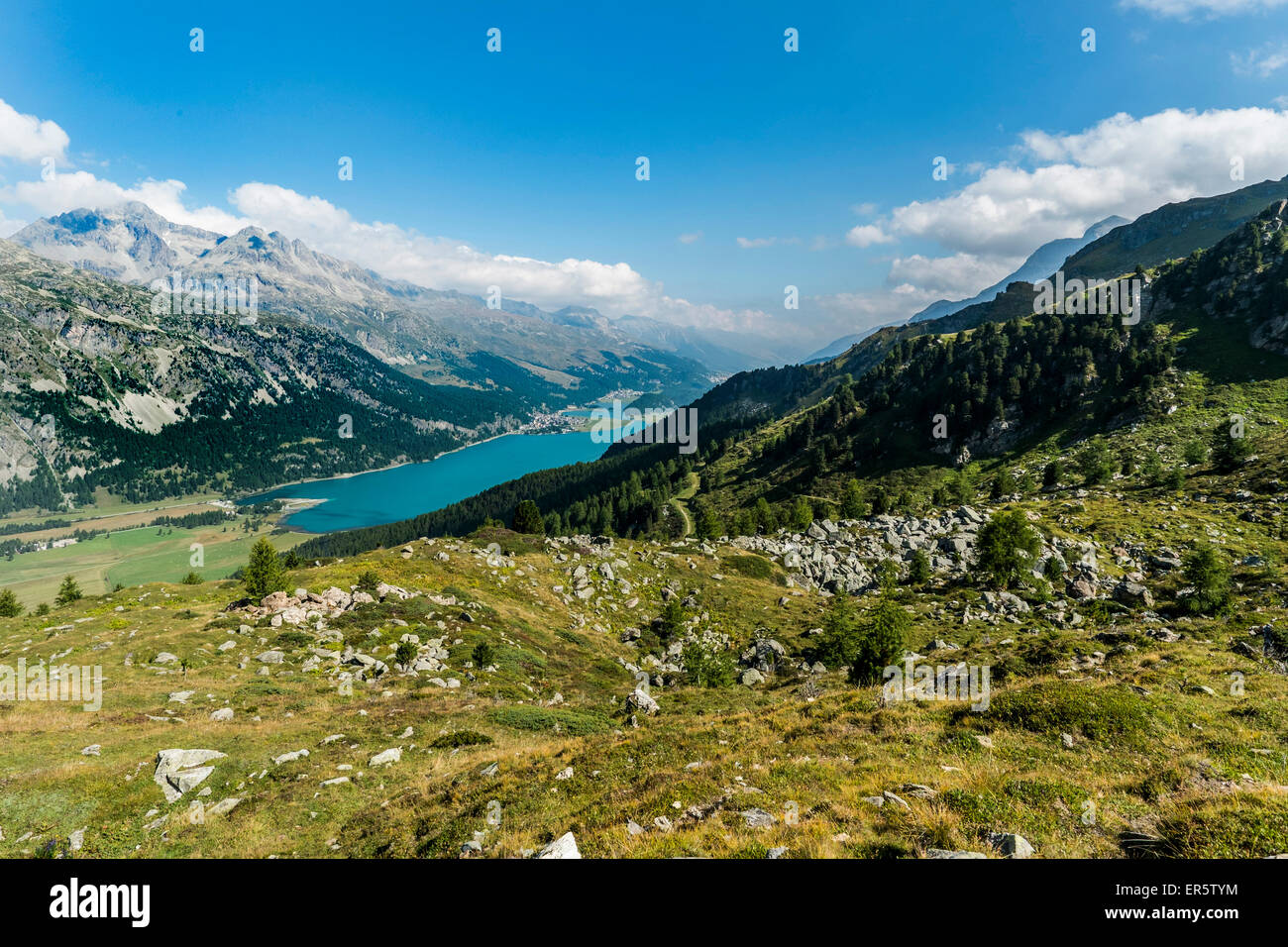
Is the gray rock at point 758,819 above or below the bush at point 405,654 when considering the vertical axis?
above

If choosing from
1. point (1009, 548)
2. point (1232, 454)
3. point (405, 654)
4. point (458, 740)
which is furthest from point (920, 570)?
point (405, 654)

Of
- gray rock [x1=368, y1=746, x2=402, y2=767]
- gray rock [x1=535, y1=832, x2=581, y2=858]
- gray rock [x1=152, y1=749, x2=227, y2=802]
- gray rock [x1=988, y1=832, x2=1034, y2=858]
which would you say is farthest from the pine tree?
gray rock [x1=988, y1=832, x2=1034, y2=858]

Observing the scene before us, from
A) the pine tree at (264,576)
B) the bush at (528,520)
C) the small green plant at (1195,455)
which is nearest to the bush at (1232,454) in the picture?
the small green plant at (1195,455)

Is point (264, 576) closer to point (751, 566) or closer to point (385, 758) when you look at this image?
point (385, 758)

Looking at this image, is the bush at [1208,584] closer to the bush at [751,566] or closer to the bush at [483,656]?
the bush at [751,566]

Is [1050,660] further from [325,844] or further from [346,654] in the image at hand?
[346,654]

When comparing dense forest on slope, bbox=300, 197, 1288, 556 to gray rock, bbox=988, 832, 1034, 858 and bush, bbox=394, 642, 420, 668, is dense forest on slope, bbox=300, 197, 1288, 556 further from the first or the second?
gray rock, bbox=988, 832, 1034, 858

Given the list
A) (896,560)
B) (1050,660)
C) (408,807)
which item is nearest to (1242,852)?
(408,807)
